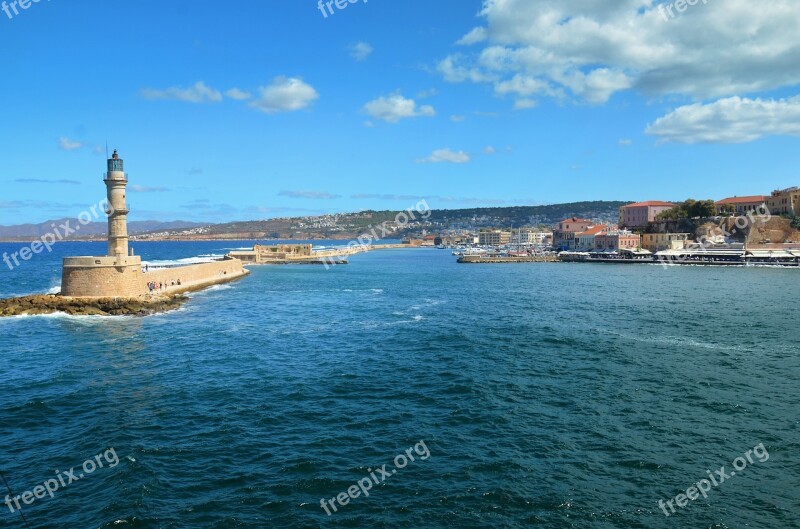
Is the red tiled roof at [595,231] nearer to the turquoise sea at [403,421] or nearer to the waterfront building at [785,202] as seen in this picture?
the waterfront building at [785,202]

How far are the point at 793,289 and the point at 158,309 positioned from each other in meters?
56.8

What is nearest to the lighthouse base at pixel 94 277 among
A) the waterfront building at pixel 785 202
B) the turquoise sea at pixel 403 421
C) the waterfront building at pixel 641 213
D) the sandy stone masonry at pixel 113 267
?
the sandy stone masonry at pixel 113 267

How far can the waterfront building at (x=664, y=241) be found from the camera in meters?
106

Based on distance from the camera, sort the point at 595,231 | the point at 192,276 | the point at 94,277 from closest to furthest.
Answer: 1. the point at 94,277
2. the point at 192,276
3. the point at 595,231

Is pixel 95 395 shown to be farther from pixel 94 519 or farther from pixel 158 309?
pixel 158 309

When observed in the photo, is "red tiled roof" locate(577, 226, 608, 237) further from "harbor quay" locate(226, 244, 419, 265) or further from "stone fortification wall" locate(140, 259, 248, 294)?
"stone fortification wall" locate(140, 259, 248, 294)

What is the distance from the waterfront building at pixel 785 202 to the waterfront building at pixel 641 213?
21.8m


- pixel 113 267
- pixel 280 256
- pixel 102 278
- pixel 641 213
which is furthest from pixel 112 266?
pixel 641 213

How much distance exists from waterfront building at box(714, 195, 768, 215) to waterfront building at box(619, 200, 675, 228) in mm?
12176

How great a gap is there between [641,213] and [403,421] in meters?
131

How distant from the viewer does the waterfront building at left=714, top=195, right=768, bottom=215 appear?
4363 inches

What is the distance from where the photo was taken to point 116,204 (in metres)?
38.8

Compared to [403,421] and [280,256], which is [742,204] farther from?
[403,421]

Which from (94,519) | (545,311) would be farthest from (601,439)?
(545,311)
